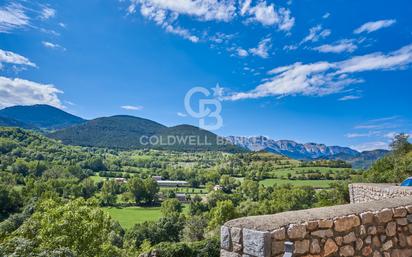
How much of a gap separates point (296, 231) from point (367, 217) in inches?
50.0

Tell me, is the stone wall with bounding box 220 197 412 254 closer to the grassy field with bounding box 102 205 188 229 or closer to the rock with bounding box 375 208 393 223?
the rock with bounding box 375 208 393 223

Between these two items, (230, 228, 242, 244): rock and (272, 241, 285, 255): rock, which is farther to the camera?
(230, 228, 242, 244): rock

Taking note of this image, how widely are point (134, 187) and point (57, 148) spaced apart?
2645 inches

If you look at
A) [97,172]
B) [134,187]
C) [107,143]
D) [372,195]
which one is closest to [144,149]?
[107,143]

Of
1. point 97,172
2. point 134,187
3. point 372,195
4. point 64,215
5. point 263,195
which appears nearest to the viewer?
point 372,195

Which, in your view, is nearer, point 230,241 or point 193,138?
point 230,241

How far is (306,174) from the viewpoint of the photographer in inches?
3115

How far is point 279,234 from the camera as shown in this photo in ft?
10.5

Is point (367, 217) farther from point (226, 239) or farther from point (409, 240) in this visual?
point (226, 239)

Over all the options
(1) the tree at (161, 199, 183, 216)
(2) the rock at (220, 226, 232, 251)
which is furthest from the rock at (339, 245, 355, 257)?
(1) the tree at (161, 199, 183, 216)

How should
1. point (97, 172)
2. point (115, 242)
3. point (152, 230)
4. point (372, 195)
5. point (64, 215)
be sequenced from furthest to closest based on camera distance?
point (97, 172), point (152, 230), point (115, 242), point (64, 215), point (372, 195)

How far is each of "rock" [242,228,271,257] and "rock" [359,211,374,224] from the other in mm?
1550

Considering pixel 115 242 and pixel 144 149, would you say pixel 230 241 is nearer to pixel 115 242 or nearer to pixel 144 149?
pixel 115 242

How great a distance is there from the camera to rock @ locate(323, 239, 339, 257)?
349cm
